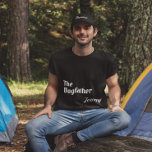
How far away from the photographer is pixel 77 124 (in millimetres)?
3652

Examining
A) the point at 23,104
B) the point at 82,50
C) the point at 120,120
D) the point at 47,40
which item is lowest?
the point at 23,104

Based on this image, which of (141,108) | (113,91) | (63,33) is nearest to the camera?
(113,91)

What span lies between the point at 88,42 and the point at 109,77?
1.68ft

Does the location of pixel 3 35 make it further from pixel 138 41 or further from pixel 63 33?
pixel 138 41

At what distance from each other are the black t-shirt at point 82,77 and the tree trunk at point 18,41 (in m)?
6.74

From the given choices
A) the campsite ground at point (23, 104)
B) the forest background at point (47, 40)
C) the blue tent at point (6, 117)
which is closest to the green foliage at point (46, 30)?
the forest background at point (47, 40)

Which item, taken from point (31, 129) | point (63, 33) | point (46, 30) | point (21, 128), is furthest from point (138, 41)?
point (46, 30)

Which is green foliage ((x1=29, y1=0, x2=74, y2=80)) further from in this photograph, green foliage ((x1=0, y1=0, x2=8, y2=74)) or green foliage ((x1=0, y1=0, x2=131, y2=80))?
green foliage ((x1=0, y1=0, x2=8, y2=74))

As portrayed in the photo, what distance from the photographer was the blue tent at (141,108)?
13.0 feet

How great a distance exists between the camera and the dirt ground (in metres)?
4.59

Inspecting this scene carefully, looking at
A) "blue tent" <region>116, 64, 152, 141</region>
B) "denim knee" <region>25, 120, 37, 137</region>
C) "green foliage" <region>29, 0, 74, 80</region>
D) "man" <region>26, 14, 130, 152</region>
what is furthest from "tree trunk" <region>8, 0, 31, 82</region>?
"denim knee" <region>25, 120, 37, 137</region>

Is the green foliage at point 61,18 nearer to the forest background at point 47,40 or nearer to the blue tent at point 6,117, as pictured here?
the forest background at point 47,40

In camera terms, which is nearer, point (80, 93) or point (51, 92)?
point (80, 93)

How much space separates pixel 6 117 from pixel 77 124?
68.3 inches
